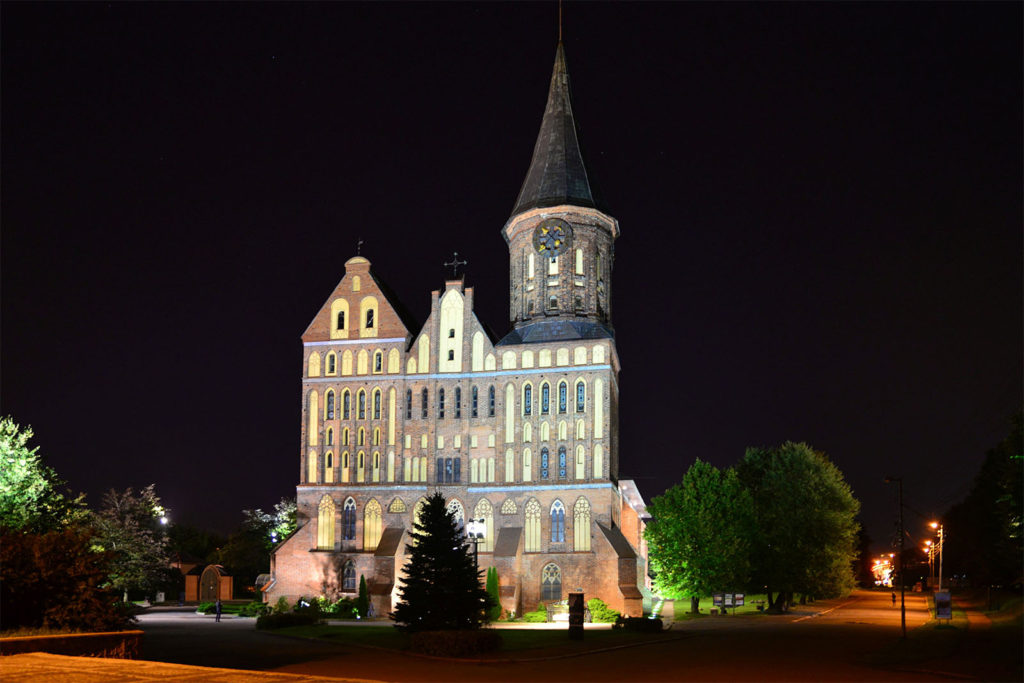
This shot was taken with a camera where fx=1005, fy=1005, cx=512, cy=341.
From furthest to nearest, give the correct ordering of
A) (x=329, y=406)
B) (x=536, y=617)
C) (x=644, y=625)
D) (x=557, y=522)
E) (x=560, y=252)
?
(x=560, y=252), (x=329, y=406), (x=557, y=522), (x=536, y=617), (x=644, y=625)

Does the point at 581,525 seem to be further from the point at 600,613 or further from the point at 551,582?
the point at 600,613

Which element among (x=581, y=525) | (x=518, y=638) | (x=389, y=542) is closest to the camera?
(x=518, y=638)

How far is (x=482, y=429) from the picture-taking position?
6788 centimetres

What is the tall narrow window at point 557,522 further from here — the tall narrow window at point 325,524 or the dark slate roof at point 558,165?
the dark slate roof at point 558,165

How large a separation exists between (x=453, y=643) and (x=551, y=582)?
30.2 m

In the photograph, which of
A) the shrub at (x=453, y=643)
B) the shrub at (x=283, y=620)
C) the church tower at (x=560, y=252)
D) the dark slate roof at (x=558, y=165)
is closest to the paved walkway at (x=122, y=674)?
the shrub at (x=453, y=643)

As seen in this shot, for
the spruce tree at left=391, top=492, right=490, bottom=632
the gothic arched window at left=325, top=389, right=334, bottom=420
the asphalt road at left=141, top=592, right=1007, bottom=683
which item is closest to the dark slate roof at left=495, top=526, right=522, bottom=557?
the gothic arched window at left=325, top=389, right=334, bottom=420

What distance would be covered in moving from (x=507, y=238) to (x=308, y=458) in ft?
72.4

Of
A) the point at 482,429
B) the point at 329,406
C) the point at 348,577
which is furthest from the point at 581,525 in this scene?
the point at 329,406

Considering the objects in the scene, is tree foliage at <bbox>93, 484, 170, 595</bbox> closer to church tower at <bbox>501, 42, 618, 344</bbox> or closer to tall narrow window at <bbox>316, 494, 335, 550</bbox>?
tall narrow window at <bbox>316, 494, 335, 550</bbox>

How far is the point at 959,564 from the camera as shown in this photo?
392 feet

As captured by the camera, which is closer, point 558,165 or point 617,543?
point 617,543

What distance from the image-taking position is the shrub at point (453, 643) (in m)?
34.5

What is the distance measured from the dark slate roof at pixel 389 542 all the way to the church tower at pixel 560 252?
14677 millimetres
